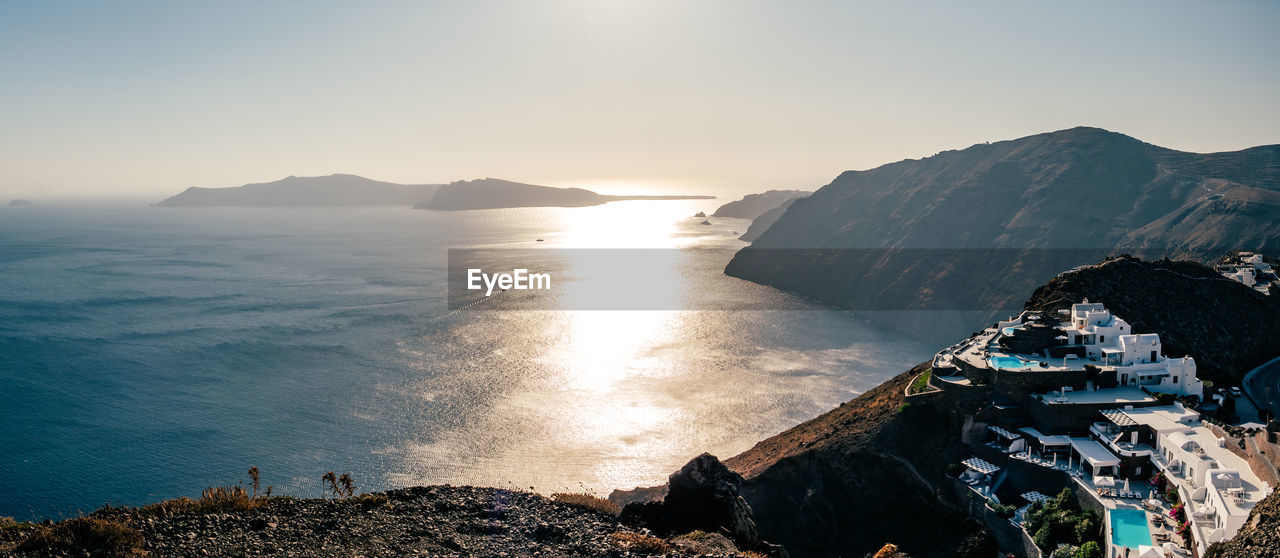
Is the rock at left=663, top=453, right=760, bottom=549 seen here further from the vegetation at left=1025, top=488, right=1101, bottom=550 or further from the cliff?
the vegetation at left=1025, top=488, right=1101, bottom=550

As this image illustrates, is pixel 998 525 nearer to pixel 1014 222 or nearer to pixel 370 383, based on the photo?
pixel 370 383

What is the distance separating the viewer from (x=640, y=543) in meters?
12.0

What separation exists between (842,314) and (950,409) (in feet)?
179

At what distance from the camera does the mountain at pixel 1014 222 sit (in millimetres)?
68375

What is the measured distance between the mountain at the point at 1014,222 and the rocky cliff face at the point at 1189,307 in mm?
31754

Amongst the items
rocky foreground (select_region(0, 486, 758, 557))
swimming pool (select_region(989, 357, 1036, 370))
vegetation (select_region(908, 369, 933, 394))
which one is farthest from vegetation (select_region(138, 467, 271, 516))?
swimming pool (select_region(989, 357, 1036, 370))

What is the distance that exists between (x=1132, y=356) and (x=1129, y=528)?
37.9 feet

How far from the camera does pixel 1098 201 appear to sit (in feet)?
261

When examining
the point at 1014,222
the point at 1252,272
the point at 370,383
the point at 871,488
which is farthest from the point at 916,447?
the point at 1014,222

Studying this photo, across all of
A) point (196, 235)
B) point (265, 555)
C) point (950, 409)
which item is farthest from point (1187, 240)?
point (196, 235)

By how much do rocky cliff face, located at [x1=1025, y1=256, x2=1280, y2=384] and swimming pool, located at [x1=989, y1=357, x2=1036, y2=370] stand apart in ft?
26.3

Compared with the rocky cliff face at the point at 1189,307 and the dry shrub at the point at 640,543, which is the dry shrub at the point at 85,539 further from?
the rocky cliff face at the point at 1189,307

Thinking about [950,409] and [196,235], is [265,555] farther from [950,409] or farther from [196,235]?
[196,235]

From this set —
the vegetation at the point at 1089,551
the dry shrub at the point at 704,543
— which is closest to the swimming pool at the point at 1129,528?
the vegetation at the point at 1089,551
